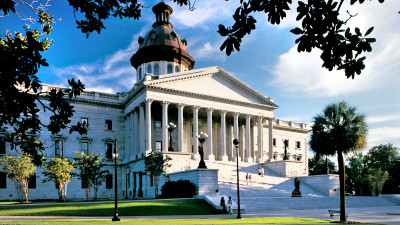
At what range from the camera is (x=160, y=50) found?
67.2 metres

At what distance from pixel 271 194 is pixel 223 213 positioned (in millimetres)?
14712

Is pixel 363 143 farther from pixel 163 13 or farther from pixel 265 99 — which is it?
pixel 163 13

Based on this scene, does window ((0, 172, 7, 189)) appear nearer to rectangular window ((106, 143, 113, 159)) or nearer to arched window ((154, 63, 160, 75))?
rectangular window ((106, 143, 113, 159))

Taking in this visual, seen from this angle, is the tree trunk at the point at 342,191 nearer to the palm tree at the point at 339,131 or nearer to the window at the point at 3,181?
the palm tree at the point at 339,131

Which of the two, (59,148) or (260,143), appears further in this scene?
(260,143)

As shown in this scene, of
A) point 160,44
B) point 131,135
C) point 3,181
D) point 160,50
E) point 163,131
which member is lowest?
point 3,181

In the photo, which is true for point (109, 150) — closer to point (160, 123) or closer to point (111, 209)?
point (160, 123)

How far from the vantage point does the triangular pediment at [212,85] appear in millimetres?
53453

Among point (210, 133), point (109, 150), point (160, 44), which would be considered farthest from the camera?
point (160, 44)

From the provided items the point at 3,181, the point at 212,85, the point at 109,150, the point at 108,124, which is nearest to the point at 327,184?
the point at 212,85

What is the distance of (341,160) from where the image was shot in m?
28.3

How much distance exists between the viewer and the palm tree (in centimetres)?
3091

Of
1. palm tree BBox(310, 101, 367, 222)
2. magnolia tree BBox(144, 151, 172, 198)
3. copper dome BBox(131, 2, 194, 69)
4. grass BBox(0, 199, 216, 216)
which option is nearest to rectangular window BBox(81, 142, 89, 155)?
Result: magnolia tree BBox(144, 151, 172, 198)

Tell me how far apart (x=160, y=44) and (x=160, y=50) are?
1.78 metres
